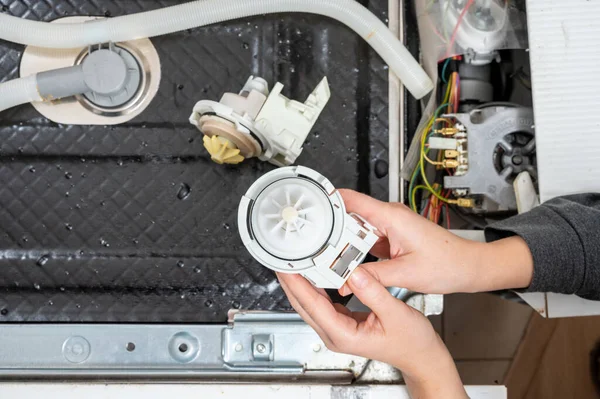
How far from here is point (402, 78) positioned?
3.69 ft

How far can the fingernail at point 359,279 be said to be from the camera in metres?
0.70

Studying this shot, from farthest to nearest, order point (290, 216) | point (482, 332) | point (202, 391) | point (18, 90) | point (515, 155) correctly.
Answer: point (482, 332) → point (18, 90) → point (515, 155) → point (202, 391) → point (290, 216)

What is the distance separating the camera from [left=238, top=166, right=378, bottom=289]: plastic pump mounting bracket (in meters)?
0.69

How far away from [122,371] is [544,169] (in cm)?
77

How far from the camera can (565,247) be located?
2.60 feet

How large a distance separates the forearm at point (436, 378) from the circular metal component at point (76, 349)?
51 centimetres

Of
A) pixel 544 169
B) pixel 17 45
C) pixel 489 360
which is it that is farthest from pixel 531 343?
→ pixel 17 45

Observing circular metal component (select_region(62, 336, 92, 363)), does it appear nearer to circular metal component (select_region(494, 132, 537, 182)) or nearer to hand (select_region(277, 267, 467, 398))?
hand (select_region(277, 267, 467, 398))

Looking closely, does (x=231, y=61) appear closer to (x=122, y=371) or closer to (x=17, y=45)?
(x=17, y=45)

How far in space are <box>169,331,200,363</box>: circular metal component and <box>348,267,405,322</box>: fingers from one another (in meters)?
0.32

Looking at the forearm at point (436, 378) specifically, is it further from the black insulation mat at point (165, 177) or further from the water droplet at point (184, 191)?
the water droplet at point (184, 191)

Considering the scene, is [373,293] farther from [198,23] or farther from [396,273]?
[198,23]

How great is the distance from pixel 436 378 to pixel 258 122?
58cm

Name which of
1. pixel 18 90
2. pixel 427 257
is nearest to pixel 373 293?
pixel 427 257
